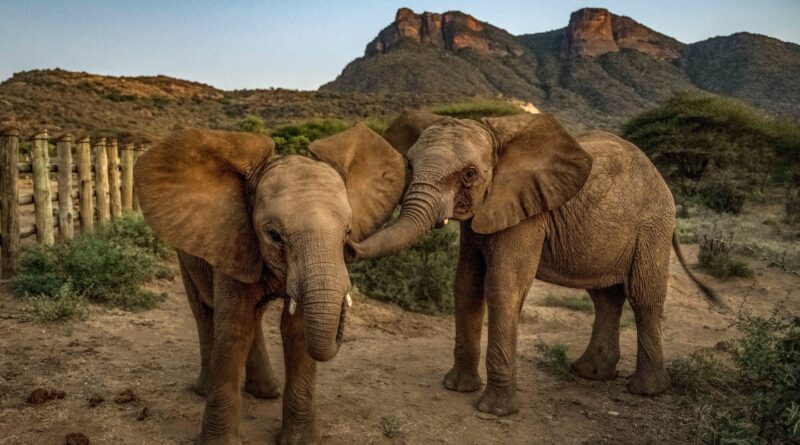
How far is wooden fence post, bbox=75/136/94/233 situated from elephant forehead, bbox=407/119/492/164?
7064mm

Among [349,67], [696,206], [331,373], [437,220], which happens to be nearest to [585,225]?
[437,220]

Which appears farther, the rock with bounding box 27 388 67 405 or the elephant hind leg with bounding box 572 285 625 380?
the elephant hind leg with bounding box 572 285 625 380

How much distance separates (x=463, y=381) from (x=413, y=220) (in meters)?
1.84

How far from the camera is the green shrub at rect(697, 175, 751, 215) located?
1864 cm

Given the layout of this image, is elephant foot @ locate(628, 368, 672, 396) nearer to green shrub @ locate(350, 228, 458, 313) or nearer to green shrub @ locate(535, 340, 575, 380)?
green shrub @ locate(535, 340, 575, 380)

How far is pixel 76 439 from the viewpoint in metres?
3.75

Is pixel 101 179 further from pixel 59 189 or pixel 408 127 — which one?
pixel 408 127

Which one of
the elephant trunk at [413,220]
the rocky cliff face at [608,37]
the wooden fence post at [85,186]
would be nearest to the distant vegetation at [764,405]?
the elephant trunk at [413,220]

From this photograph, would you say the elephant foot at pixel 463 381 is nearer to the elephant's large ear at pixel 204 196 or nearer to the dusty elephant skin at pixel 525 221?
the dusty elephant skin at pixel 525 221

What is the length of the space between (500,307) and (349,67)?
83.2 meters

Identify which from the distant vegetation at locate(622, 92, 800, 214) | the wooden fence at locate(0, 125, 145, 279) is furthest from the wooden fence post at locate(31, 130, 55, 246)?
the distant vegetation at locate(622, 92, 800, 214)

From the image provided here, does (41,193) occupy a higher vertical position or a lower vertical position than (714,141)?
lower

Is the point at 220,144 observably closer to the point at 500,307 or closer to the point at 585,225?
the point at 500,307

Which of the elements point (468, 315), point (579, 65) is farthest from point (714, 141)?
point (579, 65)
